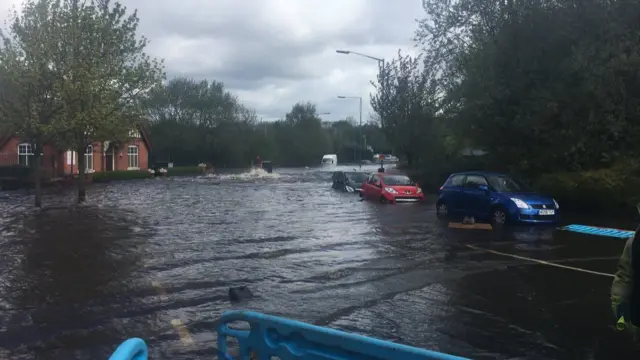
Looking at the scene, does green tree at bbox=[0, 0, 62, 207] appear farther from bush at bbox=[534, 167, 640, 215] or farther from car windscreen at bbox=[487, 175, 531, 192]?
bush at bbox=[534, 167, 640, 215]

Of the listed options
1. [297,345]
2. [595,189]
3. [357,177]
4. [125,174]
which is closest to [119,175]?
[125,174]

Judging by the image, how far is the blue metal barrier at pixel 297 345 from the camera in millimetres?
3320

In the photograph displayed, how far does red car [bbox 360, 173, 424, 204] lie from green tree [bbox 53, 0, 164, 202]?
1056cm

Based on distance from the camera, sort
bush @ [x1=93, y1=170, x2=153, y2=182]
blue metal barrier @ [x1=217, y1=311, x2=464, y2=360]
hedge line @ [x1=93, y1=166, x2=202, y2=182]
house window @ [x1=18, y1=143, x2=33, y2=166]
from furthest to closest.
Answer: hedge line @ [x1=93, y1=166, x2=202, y2=182] → bush @ [x1=93, y1=170, x2=153, y2=182] → house window @ [x1=18, y1=143, x2=33, y2=166] → blue metal barrier @ [x1=217, y1=311, x2=464, y2=360]

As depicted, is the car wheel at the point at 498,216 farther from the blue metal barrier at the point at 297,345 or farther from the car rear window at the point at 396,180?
the blue metal barrier at the point at 297,345

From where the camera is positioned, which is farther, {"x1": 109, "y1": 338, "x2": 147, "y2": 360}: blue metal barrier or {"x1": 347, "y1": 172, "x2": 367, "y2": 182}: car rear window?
{"x1": 347, "y1": 172, "x2": 367, "y2": 182}: car rear window

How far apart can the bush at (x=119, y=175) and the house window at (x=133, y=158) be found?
632 cm

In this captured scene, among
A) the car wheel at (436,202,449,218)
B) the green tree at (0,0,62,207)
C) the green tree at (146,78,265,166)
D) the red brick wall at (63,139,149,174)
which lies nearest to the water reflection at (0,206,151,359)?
the green tree at (0,0,62,207)

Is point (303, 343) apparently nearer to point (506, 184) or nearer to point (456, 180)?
point (506, 184)

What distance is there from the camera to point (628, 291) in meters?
3.86

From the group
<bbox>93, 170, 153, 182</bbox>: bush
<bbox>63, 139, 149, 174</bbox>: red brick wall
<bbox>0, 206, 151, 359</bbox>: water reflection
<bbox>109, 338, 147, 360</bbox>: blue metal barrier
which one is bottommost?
<bbox>0, 206, 151, 359</bbox>: water reflection

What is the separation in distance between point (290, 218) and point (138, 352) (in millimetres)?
16259

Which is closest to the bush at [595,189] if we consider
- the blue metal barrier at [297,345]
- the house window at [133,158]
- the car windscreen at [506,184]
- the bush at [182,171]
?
the car windscreen at [506,184]

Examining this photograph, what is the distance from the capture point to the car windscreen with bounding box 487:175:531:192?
1698 cm
